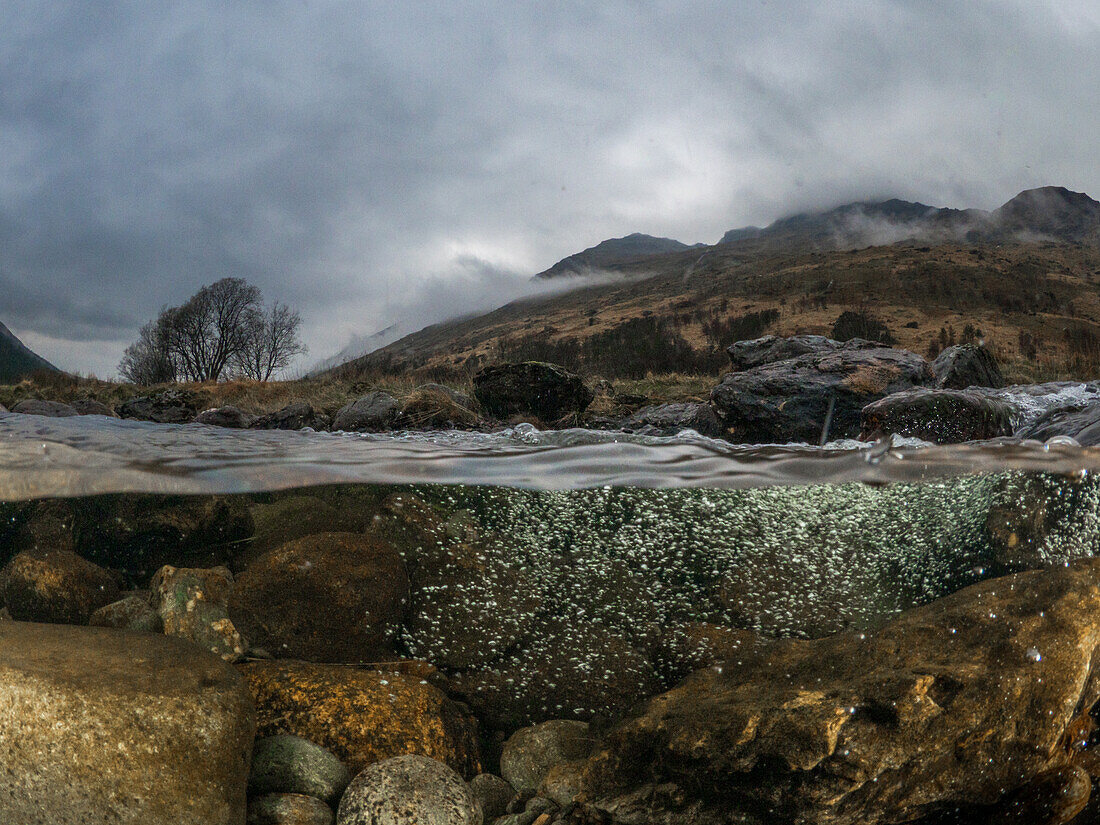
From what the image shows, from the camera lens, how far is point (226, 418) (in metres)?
13.2

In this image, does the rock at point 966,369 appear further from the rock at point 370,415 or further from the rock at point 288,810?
the rock at point 288,810

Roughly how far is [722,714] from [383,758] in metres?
1.63

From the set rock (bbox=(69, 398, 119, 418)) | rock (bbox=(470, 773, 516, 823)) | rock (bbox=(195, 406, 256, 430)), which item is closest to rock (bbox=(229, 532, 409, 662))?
rock (bbox=(470, 773, 516, 823))

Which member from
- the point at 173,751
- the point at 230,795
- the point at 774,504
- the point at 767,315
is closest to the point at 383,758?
the point at 230,795

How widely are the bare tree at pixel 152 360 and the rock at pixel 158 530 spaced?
25844 millimetres

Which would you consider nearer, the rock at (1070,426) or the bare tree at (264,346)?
the rock at (1070,426)

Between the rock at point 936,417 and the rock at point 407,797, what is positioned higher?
the rock at point 936,417

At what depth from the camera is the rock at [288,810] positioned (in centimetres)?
279

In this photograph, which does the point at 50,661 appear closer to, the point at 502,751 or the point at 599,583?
the point at 502,751

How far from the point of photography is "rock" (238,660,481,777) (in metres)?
3.12

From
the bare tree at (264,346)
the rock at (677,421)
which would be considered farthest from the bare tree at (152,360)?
the rock at (677,421)

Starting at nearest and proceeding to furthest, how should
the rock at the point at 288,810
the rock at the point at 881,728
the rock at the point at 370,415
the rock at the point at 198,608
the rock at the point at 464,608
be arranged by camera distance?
1. the rock at the point at 881,728
2. the rock at the point at 288,810
3. the rock at the point at 198,608
4. the rock at the point at 464,608
5. the rock at the point at 370,415

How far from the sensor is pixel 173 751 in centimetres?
263

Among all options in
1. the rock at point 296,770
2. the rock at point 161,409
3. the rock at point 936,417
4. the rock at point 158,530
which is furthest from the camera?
the rock at point 161,409
